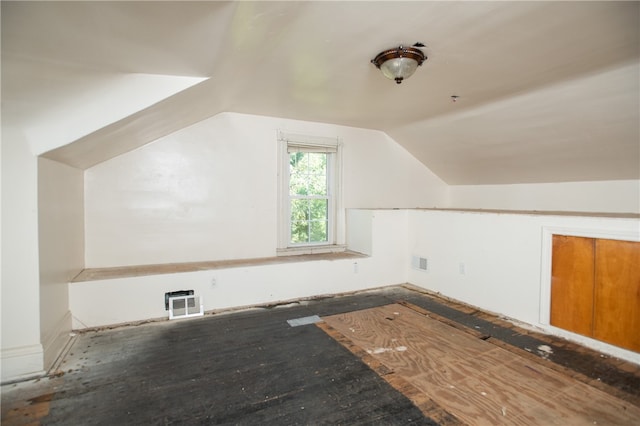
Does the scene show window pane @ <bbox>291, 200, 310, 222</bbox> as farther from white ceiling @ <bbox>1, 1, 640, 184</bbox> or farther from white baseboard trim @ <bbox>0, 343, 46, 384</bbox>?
white baseboard trim @ <bbox>0, 343, 46, 384</bbox>

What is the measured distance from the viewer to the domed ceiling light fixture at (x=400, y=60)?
217 cm

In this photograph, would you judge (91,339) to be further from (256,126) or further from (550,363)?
(550,363)

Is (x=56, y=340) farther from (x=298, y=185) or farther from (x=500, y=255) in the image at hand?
(x=500, y=255)

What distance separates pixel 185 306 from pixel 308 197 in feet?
6.94

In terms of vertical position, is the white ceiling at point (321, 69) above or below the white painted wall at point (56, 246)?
above

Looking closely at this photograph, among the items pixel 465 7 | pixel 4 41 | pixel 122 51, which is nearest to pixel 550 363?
pixel 465 7

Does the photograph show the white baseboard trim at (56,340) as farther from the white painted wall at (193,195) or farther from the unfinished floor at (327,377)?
the white painted wall at (193,195)

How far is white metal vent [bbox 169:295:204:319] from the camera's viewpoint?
123 inches

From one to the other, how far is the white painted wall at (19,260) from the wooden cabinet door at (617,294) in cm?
429

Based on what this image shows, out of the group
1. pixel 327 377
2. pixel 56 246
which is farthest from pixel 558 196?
pixel 56 246

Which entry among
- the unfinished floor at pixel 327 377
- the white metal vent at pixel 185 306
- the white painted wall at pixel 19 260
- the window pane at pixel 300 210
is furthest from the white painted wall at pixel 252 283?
the window pane at pixel 300 210

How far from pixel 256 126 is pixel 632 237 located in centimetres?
385

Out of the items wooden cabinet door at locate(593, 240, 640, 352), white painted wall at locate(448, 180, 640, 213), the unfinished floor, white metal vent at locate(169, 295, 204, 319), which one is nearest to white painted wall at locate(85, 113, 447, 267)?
white metal vent at locate(169, 295, 204, 319)

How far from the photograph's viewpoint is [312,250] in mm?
4387
